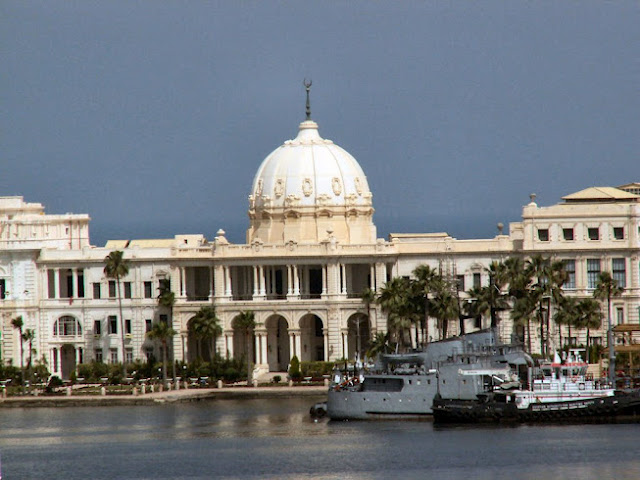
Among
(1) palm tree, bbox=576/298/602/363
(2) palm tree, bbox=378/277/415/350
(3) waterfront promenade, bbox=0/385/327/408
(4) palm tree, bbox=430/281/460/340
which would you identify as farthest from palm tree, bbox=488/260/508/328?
(3) waterfront promenade, bbox=0/385/327/408

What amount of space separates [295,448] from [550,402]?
57.6ft

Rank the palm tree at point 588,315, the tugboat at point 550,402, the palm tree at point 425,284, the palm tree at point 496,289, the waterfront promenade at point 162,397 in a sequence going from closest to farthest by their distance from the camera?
1. the tugboat at point 550,402
2. the waterfront promenade at point 162,397
3. the palm tree at point 496,289
4. the palm tree at point 588,315
5. the palm tree at point 425,284

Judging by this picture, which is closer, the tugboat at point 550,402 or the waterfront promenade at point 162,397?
the tugboat at point 550,402

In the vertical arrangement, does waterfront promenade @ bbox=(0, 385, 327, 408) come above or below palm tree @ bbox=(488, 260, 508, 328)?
below

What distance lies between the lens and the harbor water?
147125 mm

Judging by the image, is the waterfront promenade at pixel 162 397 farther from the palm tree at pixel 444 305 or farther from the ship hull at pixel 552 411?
the ship hull at pixel 552 411

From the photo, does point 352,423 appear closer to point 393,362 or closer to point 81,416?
point 393,362

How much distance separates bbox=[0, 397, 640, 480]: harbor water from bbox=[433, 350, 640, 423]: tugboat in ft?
4.85

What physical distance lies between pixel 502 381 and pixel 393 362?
8239 mm

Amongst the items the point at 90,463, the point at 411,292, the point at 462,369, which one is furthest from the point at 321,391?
the point at 90,463

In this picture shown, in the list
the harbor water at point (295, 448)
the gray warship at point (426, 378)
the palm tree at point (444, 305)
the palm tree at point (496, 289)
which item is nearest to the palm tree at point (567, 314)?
the palm tree at point (496, 289)

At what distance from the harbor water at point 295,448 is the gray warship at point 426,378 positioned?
1.85 meters

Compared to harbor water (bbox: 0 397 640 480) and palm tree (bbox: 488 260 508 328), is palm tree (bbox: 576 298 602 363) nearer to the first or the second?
palm tree (bbox: 488 260 508 328)

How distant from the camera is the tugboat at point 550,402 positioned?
16488 centimetres
